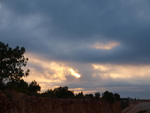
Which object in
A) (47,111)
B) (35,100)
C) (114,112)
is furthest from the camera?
(114,112)

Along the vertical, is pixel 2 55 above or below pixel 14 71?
above

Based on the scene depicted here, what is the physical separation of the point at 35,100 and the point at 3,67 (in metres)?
7.51

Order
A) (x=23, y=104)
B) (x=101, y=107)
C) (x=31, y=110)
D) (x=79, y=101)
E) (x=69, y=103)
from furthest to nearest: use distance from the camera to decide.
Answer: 1. (x=101, y=107)
2. (x=79, y=101)
3. (x=69, y=103)
4. (x=31, y=110)
5. (x=23, y=104)

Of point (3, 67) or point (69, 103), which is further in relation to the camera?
point (69, 103)

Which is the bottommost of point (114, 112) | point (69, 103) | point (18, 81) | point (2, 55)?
point (114, 112)

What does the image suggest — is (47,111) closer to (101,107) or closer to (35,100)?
(35,100)

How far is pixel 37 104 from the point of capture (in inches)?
1192

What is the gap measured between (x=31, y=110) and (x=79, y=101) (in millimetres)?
24769

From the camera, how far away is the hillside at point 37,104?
21531mm

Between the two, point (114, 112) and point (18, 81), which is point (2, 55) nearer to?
point (18, 81)

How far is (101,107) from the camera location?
220 ft

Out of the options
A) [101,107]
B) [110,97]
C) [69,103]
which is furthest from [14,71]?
[110,97]

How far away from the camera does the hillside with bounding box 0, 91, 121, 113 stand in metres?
21.5

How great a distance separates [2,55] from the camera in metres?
26.7
